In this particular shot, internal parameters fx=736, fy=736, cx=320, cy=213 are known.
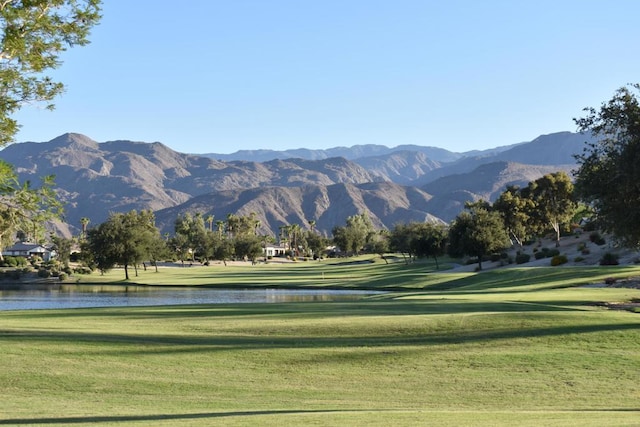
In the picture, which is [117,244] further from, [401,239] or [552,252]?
[552,252]

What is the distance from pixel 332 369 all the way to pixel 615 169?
14269mm

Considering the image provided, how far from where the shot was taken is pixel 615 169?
27.9m

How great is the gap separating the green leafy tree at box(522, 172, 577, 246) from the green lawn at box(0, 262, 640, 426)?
74.9 metres

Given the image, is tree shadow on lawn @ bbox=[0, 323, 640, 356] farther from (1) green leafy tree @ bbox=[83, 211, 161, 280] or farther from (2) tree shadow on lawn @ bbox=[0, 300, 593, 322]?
(1) green leafy tree @ bbox=[83, 211, 161, 280]

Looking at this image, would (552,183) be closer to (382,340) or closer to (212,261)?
(382,340)

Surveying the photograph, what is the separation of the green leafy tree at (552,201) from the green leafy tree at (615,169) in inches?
2855

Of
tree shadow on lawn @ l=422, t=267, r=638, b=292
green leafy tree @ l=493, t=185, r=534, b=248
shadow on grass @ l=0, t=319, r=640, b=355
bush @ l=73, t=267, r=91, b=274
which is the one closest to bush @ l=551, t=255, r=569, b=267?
tree shadow on lawn @ l=422, t=267, r=638, b=292

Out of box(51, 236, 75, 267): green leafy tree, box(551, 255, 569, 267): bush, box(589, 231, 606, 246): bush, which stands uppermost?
box(51, 236, 75, 267): green leafy tree

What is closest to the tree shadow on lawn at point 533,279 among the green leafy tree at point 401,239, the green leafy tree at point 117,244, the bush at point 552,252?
the bush at point 552,252

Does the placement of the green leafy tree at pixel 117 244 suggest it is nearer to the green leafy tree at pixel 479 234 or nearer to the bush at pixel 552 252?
the green leafy tree at pixel 479 234

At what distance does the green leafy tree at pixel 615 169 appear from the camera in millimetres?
27500

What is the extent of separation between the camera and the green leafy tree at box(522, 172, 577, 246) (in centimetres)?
10194

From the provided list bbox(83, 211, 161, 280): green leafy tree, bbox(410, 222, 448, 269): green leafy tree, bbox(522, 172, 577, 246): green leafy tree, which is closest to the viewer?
bbox(83, 211, 161, 280): green leafy tree

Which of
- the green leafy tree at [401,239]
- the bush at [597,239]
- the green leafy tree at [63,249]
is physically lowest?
the bush at [597,239]
